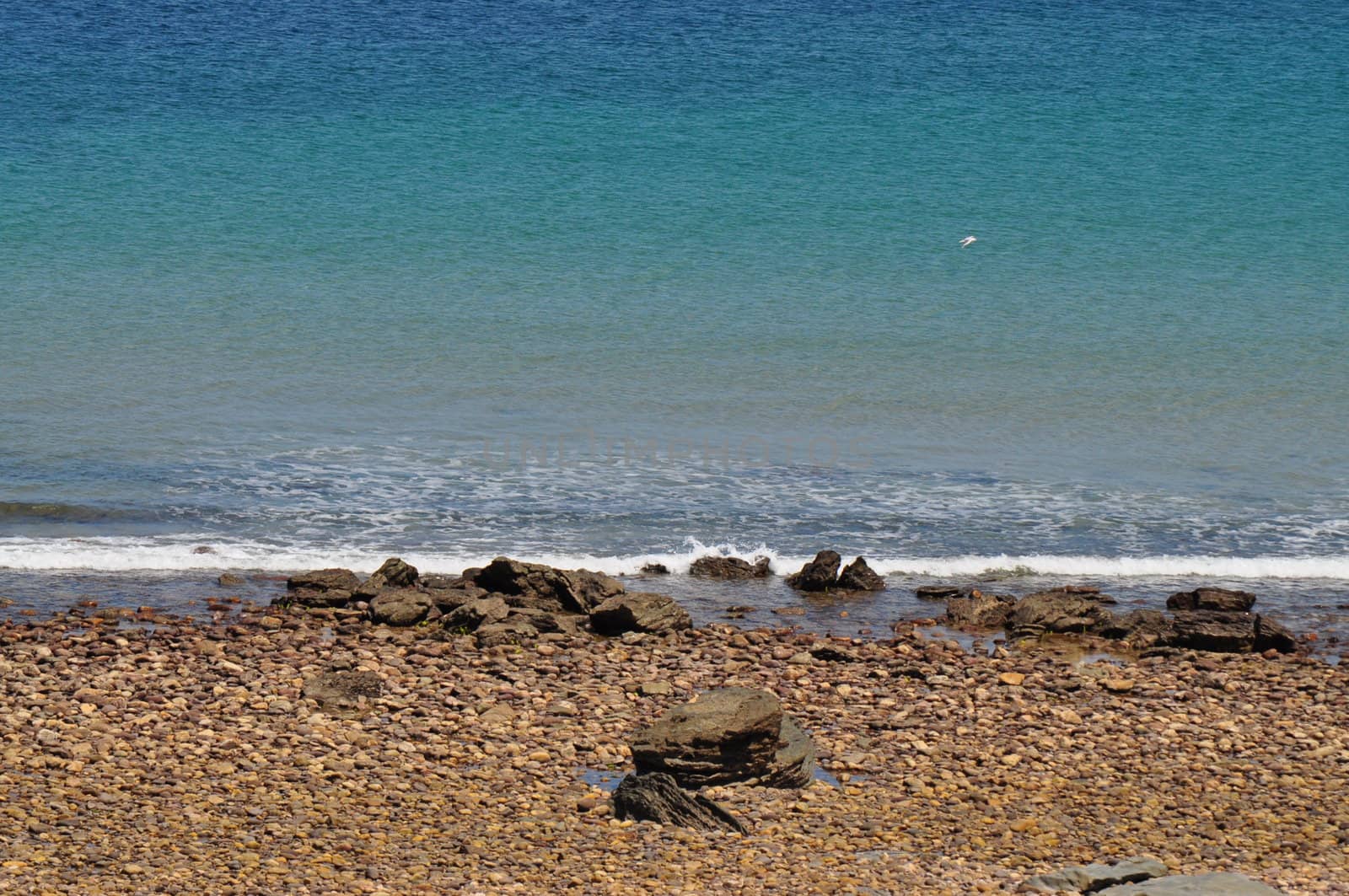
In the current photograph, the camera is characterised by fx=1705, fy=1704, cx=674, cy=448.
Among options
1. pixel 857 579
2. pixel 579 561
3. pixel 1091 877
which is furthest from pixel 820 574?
pixel 1091 877

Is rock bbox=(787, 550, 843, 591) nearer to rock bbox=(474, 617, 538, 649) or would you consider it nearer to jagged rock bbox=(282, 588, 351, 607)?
rock bbox=(474, 617, 538, 649)

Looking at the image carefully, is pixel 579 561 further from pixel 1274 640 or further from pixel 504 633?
pixel 1274 640

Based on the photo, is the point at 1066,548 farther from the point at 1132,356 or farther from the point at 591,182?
the point at 591,182

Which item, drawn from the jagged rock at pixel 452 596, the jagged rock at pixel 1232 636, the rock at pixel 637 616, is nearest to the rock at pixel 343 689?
the jagged rock at pixel 452 596

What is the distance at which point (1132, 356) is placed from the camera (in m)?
31.2

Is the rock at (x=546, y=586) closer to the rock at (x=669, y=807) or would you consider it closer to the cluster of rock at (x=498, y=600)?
the cluster of rock at (x=498, y=600)

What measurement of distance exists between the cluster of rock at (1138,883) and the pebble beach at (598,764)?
0.32 meters

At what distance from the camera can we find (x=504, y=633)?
1538cm

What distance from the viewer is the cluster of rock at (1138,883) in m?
9.82

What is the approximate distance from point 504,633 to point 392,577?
7.83 feet

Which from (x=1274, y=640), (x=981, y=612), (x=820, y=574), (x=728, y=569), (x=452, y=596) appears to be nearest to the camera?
(x=1274, y=640)

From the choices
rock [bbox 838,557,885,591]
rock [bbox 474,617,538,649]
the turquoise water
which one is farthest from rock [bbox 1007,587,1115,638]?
rock [bbox 474,617,538,649]

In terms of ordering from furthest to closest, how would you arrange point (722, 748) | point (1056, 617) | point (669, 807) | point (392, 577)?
point (392, 577) → point (1056, 617) → point (722, 748) → point (669, 807)

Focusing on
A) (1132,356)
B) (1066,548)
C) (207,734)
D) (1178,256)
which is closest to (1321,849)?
(207,734)
